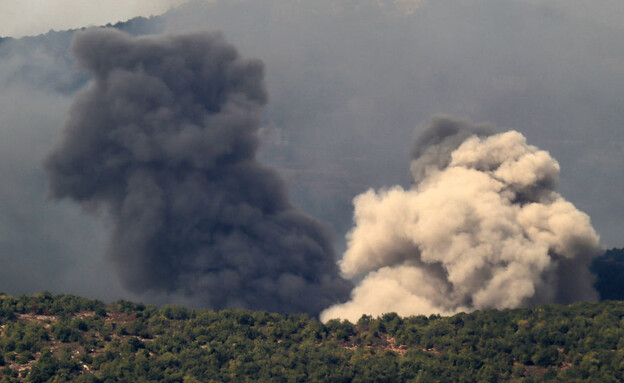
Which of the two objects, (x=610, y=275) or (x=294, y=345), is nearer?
(x=294, y=345)

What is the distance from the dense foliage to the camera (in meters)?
91.1

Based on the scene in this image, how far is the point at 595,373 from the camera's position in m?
89.9

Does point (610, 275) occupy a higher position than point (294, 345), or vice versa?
point (610, 275)

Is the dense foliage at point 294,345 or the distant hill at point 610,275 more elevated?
the distant hill at point 610,275

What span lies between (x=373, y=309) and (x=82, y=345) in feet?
103

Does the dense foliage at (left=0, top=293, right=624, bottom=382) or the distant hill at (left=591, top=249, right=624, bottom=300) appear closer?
the dense foliage at (left=0, top=293, right=624, bottom=382)

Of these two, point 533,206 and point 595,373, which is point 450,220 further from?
point 595,373

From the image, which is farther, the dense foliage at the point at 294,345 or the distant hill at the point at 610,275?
the distant hill at the point at 610,275

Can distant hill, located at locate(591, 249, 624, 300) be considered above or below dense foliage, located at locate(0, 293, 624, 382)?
above

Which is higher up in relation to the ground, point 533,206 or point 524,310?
point 533,206

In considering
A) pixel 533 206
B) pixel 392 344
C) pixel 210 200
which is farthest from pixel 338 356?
pixel 210 200

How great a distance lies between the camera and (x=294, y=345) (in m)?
101

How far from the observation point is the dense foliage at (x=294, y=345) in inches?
3585

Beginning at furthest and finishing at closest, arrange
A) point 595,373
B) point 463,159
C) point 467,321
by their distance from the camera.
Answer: point 463,159 < point 467,321 < point 595,373
